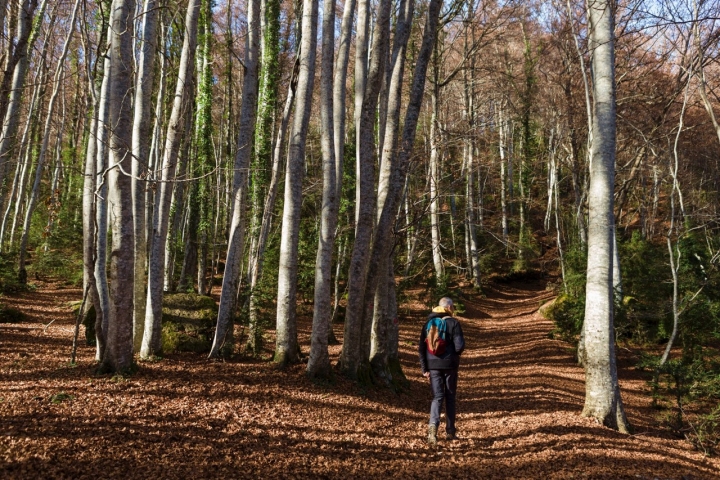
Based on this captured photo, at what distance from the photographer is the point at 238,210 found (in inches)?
313

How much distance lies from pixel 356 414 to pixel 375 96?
4.59 meters

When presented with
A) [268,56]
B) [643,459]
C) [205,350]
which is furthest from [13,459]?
[268,56]

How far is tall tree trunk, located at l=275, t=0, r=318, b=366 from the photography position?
729 centimetres

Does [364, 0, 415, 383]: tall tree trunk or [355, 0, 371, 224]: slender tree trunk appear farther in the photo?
[355, 0, 371, 224]: slender tree trunk

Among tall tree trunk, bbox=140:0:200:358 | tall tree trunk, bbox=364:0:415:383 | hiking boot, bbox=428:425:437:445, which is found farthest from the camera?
tall tree trunk, bbox=364:0:415:383

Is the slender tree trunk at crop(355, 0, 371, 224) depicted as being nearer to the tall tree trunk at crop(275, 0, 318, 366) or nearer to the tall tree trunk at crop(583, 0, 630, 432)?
the tall tree trunk at crop(275, 0, 318, 366)

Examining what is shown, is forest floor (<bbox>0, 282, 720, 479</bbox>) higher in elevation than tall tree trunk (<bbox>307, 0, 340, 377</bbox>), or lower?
lower

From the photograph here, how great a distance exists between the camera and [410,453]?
16.7 feet

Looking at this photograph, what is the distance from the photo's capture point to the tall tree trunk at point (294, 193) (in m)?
7.29

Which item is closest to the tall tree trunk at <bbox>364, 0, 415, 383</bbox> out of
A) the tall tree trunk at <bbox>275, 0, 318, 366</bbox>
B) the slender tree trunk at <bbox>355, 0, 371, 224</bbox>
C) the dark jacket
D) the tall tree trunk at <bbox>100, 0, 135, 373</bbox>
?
the slender tree trunk at <bbox>355, 0, 371, 224</bbox>

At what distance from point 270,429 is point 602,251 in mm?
4722

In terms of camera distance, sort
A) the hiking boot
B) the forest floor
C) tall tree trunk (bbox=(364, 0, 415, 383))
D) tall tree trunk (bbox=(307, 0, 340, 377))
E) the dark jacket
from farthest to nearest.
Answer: tall tree trunk (bbox=(364, 0, 415, 383))
tall tree trunk (bbox=(307, 0, 340, 377))
the dark jacket
the hiking boot
the forest floor

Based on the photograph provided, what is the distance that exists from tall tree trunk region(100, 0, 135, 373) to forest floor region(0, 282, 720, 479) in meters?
0.43

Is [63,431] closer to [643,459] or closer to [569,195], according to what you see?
[643,459]
